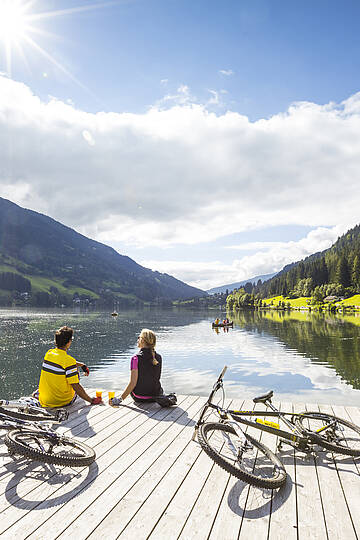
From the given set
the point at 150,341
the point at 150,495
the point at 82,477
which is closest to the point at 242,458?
the point at 150,495

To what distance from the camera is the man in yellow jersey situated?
9.49 metres

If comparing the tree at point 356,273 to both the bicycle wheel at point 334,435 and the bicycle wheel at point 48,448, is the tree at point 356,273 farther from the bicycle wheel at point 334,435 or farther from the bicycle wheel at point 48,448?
the bicycle wheel at point 48,448

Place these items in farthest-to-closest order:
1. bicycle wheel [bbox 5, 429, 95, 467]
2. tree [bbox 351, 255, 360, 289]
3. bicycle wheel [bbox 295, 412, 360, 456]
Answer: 1. tree [bbox 351, 255, 360, 289]
2. bicycle wheel [bbox 295, 412, 360, 456]
3. bicycle wheel [bbox 5, 429, 95, 467]

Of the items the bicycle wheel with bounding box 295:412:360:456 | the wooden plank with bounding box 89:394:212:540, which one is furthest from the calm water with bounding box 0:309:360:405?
the wooden plank with bounding box 89:394:212:540

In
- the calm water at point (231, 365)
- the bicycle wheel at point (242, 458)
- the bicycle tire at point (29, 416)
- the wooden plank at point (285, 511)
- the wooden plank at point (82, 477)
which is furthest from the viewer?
the calm water at point (231, 365)

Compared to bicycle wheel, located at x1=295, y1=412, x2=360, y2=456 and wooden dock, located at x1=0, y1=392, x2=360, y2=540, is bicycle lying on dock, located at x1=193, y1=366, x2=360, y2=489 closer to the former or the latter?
bicycle wheel, located at x1=295, y1=412, x2=360, y2=456

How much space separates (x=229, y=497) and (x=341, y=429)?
12.6ft

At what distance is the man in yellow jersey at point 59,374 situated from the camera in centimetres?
949

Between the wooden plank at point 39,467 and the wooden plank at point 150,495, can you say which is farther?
the wooden plank at point 39,467

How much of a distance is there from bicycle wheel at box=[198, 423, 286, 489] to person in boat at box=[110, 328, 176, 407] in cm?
362

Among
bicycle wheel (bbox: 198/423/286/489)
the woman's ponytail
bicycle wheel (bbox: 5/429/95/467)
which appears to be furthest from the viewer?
the woman's ponytail

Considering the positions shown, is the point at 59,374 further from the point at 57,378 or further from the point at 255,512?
the point at 255,512

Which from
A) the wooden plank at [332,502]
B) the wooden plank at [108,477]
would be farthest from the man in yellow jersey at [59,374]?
the wooden plank at [332,502]

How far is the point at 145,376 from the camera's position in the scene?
10766mm
